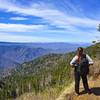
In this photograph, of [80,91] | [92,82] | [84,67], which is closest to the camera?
[84,67]

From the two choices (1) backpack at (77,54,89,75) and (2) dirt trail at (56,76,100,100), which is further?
(2) dirt trail at (56,76,100,100)

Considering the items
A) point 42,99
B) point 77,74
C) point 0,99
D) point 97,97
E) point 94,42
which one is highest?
point 94,42

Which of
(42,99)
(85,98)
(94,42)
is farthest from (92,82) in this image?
(42,99)

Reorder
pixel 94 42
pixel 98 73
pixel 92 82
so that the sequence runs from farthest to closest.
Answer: pixel 94 42 < pixel 98 73 < pixel 92 82

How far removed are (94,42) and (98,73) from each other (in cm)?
412

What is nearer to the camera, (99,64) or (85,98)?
(85,98)

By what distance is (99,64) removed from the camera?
2803 cm

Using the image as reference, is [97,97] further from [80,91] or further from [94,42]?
[94,42]

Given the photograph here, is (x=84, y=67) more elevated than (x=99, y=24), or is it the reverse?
(x=99, y=24)

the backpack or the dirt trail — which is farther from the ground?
the backpack

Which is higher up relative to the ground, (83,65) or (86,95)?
(83,65)

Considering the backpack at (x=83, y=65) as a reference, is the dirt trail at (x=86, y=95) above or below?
below

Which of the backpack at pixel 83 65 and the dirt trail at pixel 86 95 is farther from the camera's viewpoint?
the dirt trail at pixel 86 95

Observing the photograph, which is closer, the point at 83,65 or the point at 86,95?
the point at 83,65
